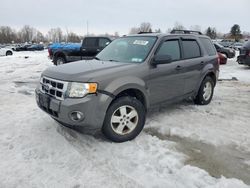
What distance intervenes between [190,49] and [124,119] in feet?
8.50

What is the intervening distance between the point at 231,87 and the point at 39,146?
7.05m

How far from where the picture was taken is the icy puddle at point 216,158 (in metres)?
3.36

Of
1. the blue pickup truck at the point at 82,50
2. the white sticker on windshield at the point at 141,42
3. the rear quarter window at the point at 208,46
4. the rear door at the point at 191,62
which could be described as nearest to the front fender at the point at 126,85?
the white sticker on windshield at the point at 141,42

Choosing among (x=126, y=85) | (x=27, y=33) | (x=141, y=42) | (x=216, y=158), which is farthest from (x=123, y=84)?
(x=27, y=33)

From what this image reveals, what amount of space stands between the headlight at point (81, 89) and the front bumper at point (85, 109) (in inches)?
2.6

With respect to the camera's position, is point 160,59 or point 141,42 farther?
point 141,42

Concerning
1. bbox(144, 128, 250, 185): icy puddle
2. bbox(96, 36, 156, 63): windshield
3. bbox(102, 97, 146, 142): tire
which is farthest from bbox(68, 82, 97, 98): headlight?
bbox(144, 128, 250, 185): icy puddle

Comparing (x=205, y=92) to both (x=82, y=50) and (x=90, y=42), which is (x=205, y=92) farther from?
(x=82, y=50)

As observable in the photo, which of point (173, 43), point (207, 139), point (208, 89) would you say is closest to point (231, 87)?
point (208, 89)

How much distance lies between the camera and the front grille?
3853 mm

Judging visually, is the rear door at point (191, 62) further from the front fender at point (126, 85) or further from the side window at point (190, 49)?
the front fender at point (126, 85)

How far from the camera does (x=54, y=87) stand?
405 cm

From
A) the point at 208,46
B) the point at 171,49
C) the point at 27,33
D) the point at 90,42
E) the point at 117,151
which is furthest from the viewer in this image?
the point at 27,33

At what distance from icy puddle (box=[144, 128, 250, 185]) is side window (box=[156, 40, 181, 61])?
165 centimetres
